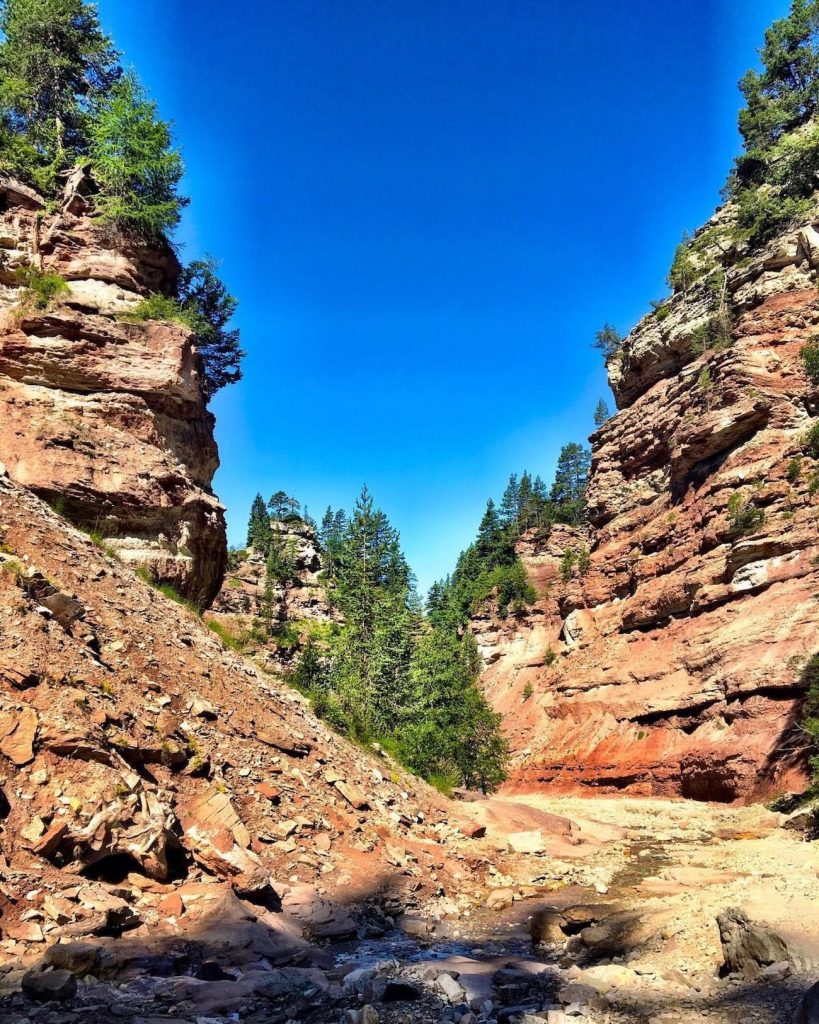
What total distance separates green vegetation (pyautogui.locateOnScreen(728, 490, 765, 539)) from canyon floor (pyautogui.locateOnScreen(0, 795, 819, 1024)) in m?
17.8

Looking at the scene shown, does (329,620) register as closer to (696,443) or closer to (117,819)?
(696,443)

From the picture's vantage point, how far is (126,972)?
5.56 m

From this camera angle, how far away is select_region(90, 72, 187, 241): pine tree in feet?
65.3

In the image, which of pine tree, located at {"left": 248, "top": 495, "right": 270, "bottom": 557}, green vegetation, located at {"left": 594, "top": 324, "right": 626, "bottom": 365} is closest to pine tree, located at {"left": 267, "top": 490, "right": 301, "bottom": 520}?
pine tree, located at {"left": 248, "top": 495, "right": 270, "bottom": 557}

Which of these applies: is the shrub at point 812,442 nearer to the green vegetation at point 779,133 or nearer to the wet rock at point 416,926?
the green vegetation at point 779,133

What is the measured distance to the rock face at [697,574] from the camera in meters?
22.7

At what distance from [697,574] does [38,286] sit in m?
28.8

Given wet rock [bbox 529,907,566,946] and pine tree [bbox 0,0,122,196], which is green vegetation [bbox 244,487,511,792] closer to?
wet rock [bbox 529,907,566,946]

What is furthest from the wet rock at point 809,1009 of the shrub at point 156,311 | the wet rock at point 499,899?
the shrub at point 156,311

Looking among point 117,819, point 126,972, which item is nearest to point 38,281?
Answer: point 117,819

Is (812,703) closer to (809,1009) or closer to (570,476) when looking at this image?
(809,1009)

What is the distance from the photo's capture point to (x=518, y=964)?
23.3 feet

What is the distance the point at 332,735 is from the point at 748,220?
37594 mm

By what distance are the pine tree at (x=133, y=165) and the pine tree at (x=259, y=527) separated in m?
60.5
